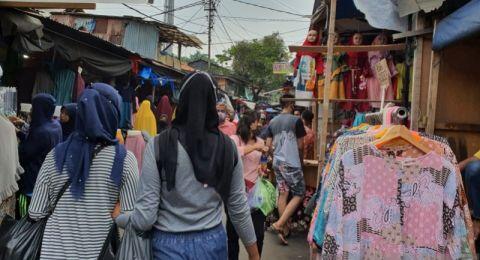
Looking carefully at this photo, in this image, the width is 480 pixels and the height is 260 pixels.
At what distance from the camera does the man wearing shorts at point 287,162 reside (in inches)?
251

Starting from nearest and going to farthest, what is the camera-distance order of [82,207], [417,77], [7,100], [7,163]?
[82,207], [7,163], [417,77], [7,100]

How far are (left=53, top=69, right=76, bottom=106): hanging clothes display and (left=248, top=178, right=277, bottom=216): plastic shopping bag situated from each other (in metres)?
4.20

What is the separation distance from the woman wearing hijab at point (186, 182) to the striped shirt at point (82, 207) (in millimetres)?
340

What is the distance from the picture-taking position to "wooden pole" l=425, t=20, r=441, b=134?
4066 millimetres

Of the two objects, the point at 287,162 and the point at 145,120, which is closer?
the point at 287,162

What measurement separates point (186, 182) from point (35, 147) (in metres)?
2.62

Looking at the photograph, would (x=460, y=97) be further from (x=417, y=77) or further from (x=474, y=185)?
(x=474, y=185)

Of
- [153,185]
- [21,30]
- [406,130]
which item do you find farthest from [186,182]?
[21,30]

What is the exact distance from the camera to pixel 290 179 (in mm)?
6438

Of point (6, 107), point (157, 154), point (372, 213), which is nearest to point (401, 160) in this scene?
point (372, 213)

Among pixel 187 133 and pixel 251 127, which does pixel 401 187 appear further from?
pixel 251 127

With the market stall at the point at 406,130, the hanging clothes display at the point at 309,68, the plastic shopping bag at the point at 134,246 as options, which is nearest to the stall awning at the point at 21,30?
the market stall at the point at 406,130

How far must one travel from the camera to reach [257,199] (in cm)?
461

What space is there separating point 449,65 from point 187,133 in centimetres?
301
